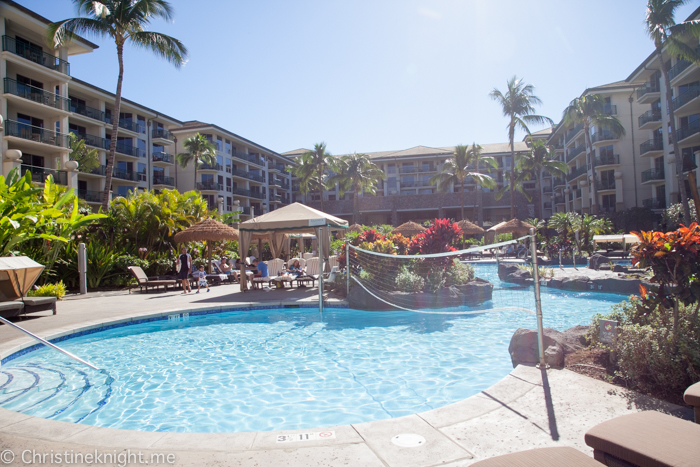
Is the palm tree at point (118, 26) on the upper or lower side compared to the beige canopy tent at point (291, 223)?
upper

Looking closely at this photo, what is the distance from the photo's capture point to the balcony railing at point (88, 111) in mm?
31938

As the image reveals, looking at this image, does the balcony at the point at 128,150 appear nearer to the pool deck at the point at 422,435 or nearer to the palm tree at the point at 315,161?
the palm tree at the point at 315,161

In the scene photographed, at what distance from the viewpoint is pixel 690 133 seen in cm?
2603

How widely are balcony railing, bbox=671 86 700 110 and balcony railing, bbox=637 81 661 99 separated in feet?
14.9

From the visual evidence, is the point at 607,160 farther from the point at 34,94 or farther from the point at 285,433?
the point at 34,94

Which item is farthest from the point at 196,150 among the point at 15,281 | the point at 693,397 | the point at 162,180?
the point at 693,397

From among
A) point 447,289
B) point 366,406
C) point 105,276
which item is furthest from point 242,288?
point 366,406

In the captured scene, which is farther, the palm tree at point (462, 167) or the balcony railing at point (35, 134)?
the palm tree at point (462, 167)

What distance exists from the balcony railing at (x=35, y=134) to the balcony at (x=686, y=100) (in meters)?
40.4

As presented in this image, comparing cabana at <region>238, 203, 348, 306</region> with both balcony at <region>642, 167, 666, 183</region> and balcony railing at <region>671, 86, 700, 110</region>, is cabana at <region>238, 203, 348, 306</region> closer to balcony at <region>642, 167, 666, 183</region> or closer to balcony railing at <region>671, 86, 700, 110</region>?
balcony railing at <region>671, 86, 700, 110</region>

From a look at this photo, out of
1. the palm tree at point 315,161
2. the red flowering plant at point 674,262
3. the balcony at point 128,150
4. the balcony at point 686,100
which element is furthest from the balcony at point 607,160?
the balcony at point 128,150

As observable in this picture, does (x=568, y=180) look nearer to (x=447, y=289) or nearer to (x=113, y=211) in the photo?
(x=447, y=289)

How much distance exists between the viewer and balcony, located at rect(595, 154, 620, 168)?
118 feet

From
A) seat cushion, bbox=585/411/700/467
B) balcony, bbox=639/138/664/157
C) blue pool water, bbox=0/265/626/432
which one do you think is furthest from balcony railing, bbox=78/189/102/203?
balcony, bbox=639/138/664/157
